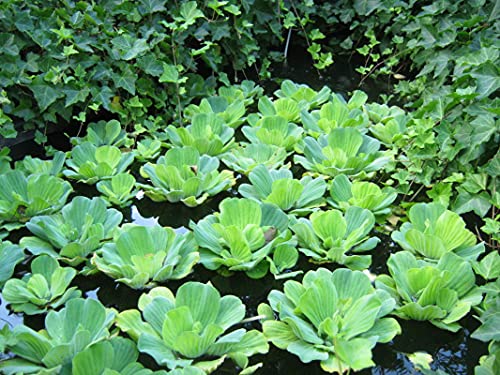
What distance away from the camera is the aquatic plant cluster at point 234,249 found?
1.49 metres

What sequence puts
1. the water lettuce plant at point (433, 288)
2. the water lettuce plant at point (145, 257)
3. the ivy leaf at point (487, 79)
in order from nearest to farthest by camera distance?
the water lettuce plant at point (433, 288)
the water lettuce plant at point (145, 257)
the ivy leaf at point (487, 79)

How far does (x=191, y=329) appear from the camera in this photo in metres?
1.50

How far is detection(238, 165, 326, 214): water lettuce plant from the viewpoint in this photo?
2.05 meters

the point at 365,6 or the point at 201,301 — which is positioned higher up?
the point at 365,6

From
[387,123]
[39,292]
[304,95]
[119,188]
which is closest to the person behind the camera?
[39,292]

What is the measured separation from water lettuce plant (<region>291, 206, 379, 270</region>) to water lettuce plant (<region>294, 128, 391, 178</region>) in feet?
1.18

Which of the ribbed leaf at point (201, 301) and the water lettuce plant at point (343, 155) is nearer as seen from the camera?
the ribbed leaf at point (201, 301)

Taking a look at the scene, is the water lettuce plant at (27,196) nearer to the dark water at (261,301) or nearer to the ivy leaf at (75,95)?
the dark water at (261,301)

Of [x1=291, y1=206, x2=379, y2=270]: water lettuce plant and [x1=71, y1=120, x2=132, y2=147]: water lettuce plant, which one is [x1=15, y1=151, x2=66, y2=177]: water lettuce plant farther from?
[x1=291, y1=206, x2=379, y2=270]: water lettuce plant

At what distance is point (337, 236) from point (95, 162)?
98 centimetres

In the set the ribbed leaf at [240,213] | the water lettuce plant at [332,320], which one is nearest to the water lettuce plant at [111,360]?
the water lettuce plant at [332,320]

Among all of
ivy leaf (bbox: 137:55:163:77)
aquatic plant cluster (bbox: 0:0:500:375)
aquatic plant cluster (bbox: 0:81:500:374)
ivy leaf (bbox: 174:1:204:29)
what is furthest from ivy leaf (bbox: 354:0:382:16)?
ivy leaf (bbox: 137:55:163:77)

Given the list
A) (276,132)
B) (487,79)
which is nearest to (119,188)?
(276,132)

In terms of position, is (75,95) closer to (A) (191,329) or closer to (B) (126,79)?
(B) (126,79)
